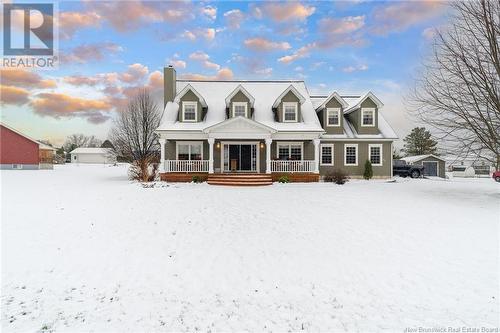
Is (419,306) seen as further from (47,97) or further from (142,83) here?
(47,97)

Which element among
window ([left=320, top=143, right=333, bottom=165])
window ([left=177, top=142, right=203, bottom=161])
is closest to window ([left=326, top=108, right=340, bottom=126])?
window ([left=320, top=143, right=333, bottom=165])

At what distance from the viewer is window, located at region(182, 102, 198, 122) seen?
22094mm

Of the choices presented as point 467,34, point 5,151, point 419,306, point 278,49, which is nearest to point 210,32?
point 278,49

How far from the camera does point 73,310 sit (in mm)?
4684

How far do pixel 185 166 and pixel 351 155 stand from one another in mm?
14373

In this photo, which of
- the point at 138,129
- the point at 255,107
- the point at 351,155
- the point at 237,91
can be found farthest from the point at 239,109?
the point at 138,129

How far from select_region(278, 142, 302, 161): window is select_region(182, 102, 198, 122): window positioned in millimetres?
7764

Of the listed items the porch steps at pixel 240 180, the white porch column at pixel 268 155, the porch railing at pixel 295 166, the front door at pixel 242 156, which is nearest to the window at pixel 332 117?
the porch railing at pixel 295 166

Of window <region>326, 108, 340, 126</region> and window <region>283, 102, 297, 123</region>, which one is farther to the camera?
window <region>326, 108, 340, 126</region>

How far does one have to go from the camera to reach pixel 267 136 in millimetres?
20078

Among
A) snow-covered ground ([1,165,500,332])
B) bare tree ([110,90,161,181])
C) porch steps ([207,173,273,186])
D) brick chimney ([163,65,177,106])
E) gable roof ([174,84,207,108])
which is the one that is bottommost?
snow-covered ground ([1,165,500,332])

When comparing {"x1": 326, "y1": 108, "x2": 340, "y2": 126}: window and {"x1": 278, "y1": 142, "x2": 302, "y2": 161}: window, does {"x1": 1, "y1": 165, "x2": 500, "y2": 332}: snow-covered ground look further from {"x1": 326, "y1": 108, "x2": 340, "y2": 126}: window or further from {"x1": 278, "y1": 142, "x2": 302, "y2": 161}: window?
{"x1": 326, "y1": 108, "x2": 340, "y2": 126}: window

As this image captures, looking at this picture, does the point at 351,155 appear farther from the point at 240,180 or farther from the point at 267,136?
the point at 240,180

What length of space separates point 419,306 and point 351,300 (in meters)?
1.19
